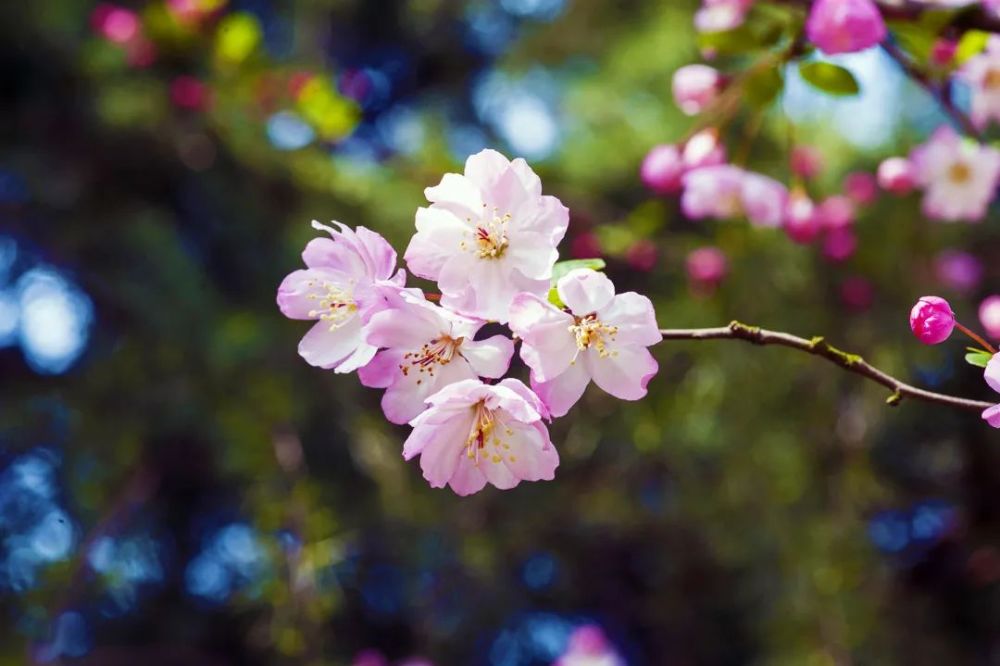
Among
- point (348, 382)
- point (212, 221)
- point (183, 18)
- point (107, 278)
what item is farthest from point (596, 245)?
point (212, 221)

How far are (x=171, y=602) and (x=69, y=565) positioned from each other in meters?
0.99

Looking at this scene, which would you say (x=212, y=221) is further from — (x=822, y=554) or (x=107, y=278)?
(x=822, y=554)

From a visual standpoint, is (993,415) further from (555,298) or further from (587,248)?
(587,248)

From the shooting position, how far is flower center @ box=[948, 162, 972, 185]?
1.15 m

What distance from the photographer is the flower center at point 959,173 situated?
3.78ft

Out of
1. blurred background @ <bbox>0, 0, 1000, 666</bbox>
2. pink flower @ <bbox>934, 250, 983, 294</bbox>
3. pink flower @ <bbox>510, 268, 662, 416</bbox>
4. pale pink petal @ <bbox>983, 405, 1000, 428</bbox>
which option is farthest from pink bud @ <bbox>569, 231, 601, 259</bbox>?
pale pink petal @ <bbox>983, 405, 1000, 428</bbox>

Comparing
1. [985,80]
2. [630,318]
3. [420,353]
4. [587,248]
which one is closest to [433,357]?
[420,353]

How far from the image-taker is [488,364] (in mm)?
554

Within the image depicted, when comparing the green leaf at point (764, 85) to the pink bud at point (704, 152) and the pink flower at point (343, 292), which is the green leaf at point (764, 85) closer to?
the pink bud at point (704, 152)

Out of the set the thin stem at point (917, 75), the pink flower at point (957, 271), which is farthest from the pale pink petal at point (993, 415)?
the pink flower at point (957, 271)

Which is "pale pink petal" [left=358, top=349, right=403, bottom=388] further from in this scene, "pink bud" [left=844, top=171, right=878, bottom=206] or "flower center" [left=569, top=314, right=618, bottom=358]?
"pink bud" [left=844, top=171, right=878, bottom=206]

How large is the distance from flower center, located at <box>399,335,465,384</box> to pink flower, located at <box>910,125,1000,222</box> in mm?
796

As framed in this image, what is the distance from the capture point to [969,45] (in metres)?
0.78

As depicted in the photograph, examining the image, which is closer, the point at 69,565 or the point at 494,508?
the point at 69,565
